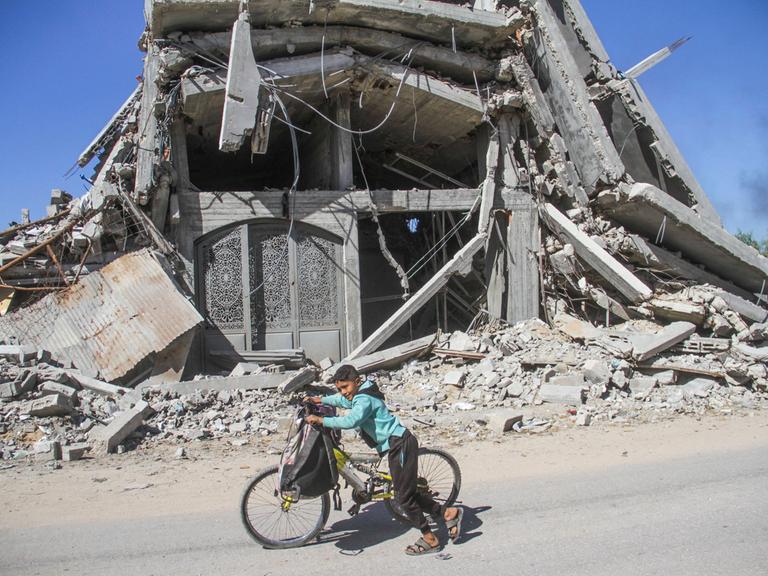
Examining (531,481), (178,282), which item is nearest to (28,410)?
(178,282)

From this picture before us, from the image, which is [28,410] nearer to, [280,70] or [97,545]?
[97,545]

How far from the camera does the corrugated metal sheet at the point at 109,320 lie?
885cm

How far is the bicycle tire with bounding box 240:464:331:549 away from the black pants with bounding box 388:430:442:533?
0.49 m

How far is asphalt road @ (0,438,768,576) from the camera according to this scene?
4.03 meters

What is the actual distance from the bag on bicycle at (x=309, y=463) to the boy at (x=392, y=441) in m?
0.10

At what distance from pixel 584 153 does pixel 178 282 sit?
6972 mm

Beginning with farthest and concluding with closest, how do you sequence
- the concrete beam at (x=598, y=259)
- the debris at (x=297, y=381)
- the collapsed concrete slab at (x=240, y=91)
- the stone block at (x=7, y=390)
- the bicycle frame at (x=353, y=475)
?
the concrete beam at (x=598, y=259)
the collapsed concrete slab at (x=240, y=91)
the debris at (x=297, y=381)
the stone block at (x=7, y=390)
the bicycle frame at (x=353, y=475)

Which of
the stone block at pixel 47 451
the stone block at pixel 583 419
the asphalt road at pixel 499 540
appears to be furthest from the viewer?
the stone block at pixel 583 419

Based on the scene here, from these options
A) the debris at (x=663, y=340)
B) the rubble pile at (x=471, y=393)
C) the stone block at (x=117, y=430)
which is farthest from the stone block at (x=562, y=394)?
the stone block at (x=117, y=430)

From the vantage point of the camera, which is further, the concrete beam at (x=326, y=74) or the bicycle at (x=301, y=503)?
the concrete beam at (x=326, y=74)

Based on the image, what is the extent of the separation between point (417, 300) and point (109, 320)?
4589 millimetres

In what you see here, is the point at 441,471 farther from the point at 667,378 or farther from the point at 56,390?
the point at 667,378

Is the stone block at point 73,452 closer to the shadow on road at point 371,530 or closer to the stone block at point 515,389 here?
the shadow on road at point 371,530

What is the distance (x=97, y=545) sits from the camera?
4527mm
